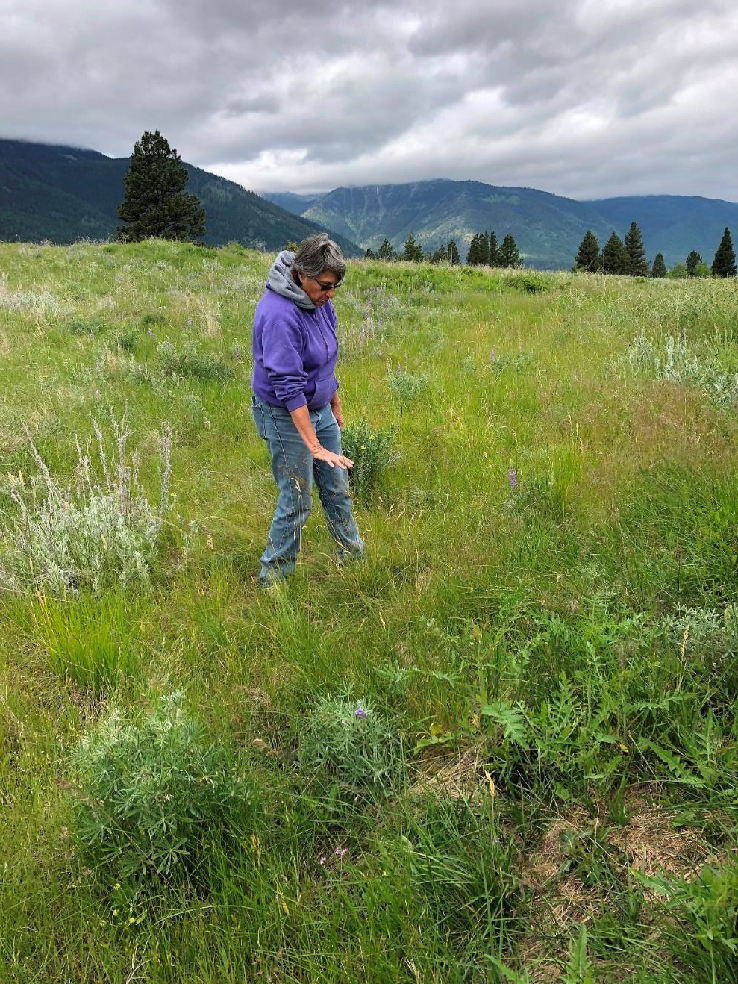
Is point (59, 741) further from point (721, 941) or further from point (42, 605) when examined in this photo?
point (721, 941)

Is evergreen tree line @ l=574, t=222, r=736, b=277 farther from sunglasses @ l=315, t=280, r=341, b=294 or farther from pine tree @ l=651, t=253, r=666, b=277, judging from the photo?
sunglasses @ l=315, t=280, r=341, b=294

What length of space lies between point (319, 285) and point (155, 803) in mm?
2740

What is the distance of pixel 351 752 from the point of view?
226cm

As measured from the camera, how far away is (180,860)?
6.26 ft

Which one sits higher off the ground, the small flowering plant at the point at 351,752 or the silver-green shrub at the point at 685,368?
the silver-green shrub at the point at 685,368

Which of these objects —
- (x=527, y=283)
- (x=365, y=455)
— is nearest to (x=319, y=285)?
(x=365, y=455)

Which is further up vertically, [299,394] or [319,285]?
[319,285]

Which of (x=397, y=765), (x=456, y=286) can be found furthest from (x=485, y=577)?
(x=456, y=286)

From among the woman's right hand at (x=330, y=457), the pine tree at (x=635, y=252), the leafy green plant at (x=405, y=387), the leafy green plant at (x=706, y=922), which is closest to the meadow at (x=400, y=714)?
the leafy green plant at (x=706, y=922)

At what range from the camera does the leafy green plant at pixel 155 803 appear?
1888 mm

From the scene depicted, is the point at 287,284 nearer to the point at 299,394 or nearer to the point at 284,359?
the point at 284,359

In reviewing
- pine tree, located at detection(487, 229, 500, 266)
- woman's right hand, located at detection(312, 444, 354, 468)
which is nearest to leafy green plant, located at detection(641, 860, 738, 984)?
woman's right hand, located at detection(312, 444, 354, 468)

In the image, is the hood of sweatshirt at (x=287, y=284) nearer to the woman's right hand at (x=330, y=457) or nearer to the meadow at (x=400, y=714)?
the woman's right hand at (x=330, y=457)

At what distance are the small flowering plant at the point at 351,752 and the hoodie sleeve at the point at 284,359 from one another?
1761 mm
